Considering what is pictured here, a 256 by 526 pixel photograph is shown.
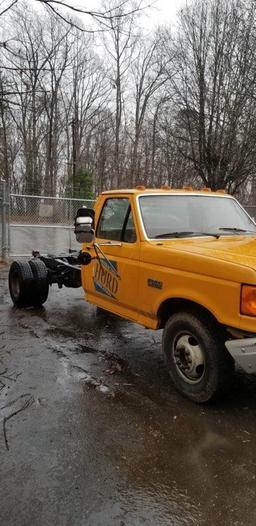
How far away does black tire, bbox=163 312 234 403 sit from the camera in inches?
150

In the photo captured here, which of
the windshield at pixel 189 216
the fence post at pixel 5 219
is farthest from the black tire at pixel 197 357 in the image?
the fence post at pixel 5 219

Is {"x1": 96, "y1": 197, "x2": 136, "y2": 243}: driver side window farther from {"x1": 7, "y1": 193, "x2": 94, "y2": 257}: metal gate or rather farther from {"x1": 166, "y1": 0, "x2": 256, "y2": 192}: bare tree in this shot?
{"x1": 166, "y1": 0, "x2": 256, "y2": 192}: bare tree

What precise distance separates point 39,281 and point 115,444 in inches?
167

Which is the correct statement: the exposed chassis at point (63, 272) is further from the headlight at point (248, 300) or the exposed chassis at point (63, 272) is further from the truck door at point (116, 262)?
the headlight at point (248, 300)

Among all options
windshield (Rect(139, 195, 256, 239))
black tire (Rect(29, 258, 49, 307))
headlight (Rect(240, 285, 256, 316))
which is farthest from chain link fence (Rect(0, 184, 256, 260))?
headlight (Rect(240, 285, 256, 316))

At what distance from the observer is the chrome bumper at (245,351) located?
Result: 3.46m

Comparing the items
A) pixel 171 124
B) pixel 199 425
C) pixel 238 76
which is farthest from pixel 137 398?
pixel 171 124

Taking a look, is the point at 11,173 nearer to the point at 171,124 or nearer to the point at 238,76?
the point at 171,124

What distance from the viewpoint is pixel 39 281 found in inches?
287

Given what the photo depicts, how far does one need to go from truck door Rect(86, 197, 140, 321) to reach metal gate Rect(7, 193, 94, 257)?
23.2 feet

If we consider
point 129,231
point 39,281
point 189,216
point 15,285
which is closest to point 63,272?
point 39,281

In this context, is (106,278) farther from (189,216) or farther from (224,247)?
(224,247)

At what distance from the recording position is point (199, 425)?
145 inches

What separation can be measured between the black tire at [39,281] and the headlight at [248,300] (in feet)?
14.5
